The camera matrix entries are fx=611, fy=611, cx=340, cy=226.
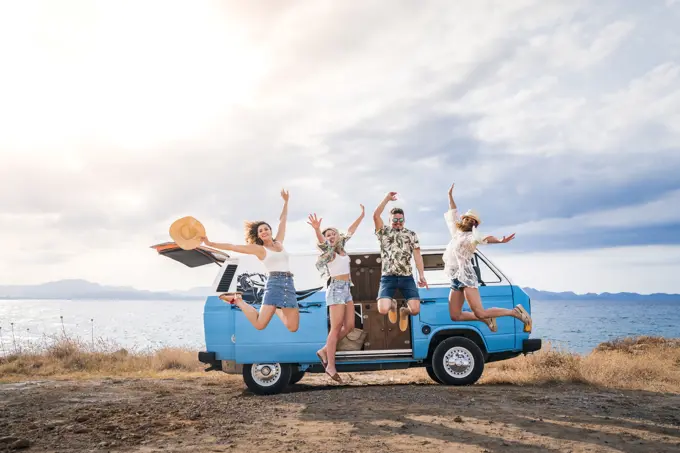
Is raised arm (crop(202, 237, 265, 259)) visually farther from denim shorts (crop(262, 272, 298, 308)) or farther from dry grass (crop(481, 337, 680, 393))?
dry grass (crop(481, 337, 680, 393))

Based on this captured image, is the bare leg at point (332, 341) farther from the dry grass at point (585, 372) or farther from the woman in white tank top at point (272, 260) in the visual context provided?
the dry grass at point (585, 372)

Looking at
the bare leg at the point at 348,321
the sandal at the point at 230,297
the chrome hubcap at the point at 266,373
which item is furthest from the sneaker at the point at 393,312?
the sandal at the point at 230,297

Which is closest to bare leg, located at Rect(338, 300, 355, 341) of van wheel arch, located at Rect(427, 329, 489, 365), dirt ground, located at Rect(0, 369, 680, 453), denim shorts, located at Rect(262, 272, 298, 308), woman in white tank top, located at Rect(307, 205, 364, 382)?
woman in white tank top, located at Rect(307, 205, 364, 382)

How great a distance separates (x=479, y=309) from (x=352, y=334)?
7.09ft

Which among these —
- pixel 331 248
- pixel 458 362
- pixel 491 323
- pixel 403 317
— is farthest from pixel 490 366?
pixel 331 248

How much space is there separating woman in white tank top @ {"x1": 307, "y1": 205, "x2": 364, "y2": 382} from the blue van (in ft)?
0.99

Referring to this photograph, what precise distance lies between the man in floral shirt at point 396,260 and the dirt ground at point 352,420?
1.42 meters

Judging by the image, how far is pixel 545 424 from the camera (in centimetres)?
740

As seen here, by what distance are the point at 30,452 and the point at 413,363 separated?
234 inches

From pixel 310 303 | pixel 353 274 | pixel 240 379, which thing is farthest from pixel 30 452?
pixel 240 379

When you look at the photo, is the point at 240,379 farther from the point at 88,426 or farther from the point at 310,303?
the point at 88,426

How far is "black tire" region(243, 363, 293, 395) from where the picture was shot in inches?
403

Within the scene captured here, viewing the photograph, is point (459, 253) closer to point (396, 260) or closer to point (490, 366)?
point (396, 260)

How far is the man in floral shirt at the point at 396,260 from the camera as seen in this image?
9.21 metres
